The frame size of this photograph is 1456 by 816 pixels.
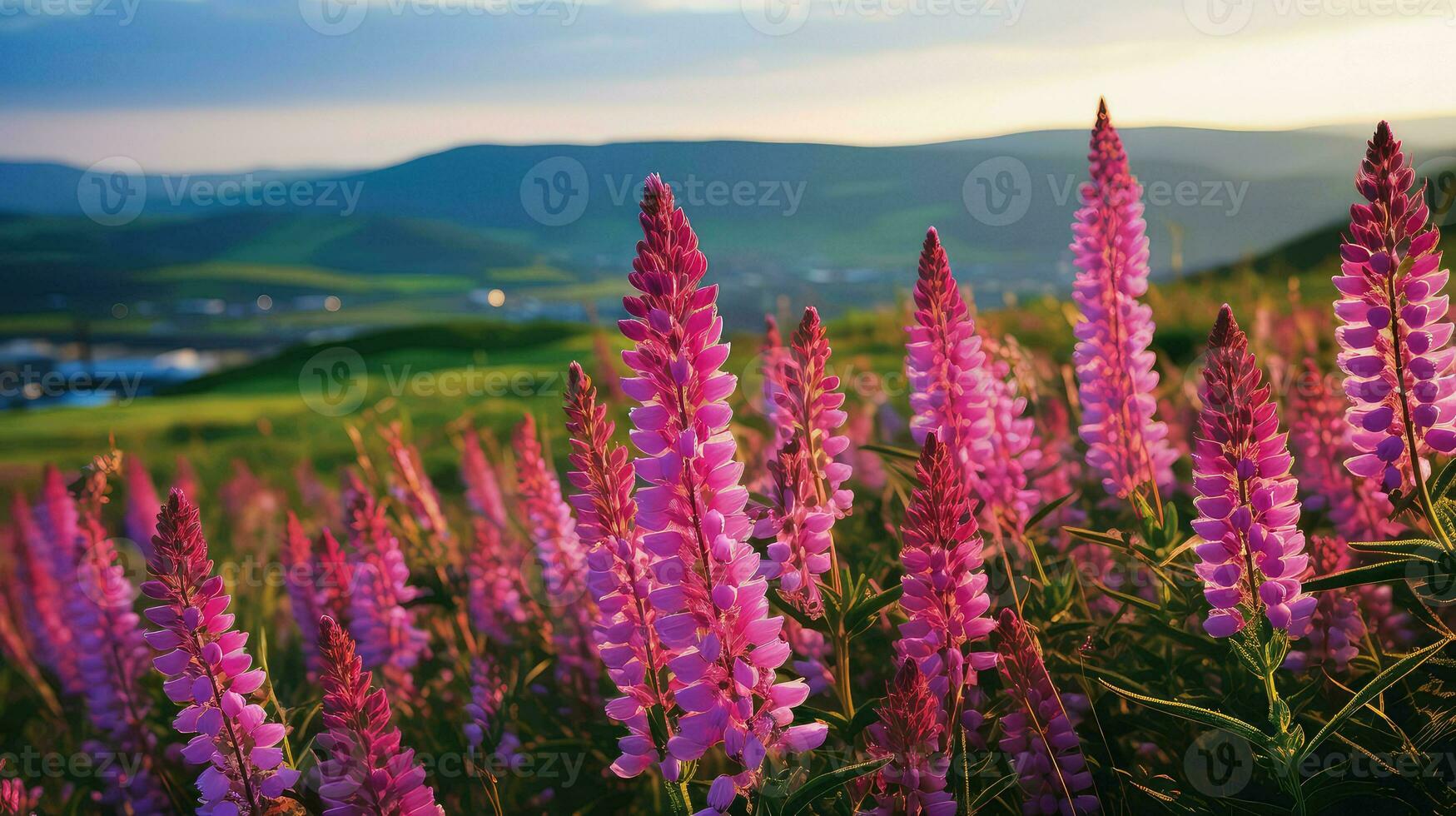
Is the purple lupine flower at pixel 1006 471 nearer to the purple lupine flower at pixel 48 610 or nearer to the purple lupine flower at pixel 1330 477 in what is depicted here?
the purple lupine flower at pixel 1330 477

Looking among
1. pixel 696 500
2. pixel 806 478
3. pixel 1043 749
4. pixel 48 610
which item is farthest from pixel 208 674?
pixel 48 610

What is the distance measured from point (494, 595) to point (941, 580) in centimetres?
286

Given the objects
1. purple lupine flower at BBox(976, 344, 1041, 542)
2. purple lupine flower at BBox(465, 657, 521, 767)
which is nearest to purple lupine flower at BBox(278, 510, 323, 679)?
purple lupine flower at BBox(465, 657, 521, 767)

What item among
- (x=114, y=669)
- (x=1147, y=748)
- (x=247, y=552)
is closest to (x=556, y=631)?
(x=114, y=669)

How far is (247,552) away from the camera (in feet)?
24.1

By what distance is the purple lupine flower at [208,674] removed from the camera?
89.0 inches

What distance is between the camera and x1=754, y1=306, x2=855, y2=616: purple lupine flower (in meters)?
2.55

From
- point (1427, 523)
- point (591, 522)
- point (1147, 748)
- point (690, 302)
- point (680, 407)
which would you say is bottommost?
point (1147, 748)

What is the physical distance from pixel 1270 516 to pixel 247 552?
23.2 feet

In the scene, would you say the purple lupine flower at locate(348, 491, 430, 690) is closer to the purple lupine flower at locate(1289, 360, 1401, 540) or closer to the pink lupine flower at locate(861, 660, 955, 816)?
the pink lupine flower at locate(861, 660, 955, 816)

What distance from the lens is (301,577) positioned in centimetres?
425

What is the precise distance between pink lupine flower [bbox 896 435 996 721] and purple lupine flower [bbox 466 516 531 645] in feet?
8.50

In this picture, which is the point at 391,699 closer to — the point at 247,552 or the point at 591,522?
the point at 591,522

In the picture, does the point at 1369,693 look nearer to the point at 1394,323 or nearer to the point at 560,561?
the point at 1394,323
